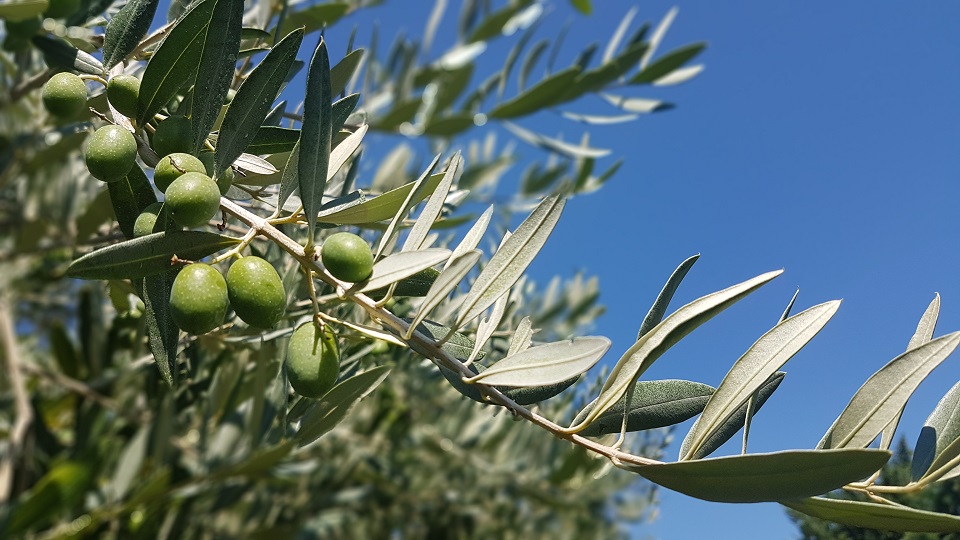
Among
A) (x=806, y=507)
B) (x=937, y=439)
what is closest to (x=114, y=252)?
(x=806, y=507)

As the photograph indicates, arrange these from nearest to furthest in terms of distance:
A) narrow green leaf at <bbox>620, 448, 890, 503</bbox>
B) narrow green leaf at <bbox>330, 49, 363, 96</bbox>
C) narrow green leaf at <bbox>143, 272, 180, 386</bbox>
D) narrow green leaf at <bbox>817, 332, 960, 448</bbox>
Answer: narrow green leaf at <bbox>620, 448, 890, 503</bbox>, narrow green leaf at <bbox>817, 332, 960, 448</bbox>, narrow green leaf at <bbox>143, 272, 180, 386</bbox>, narrow green leaf at <bbox>330, 49, 363, 96</bbox>

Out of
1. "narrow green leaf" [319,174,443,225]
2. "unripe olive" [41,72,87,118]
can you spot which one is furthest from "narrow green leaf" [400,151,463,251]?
"unripe olive" [41,72,87,118]

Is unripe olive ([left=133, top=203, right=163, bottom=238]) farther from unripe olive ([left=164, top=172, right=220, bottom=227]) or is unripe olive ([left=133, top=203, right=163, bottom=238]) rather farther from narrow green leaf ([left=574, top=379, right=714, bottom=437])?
narrow green leaf ([left=574, top=379, right=714, bottom=437])

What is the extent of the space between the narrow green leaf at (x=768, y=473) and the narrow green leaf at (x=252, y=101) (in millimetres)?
566

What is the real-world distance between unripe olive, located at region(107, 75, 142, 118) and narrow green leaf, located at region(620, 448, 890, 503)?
72 centimetres

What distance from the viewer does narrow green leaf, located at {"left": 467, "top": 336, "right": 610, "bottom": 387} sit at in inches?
28.3

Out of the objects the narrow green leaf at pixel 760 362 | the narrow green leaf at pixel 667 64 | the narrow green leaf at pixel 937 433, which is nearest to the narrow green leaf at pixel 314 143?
the narrow green leaf at pixel 760 362

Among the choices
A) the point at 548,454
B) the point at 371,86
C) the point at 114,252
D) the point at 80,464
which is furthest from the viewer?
the point at 548,454

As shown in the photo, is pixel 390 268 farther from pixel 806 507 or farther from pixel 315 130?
pixel 806 507

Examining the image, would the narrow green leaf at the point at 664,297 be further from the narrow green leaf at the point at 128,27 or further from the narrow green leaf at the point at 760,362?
the narrow green leaf at the point at 128,27

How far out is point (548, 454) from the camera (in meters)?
3.77

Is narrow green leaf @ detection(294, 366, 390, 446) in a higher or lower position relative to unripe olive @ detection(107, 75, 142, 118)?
lower

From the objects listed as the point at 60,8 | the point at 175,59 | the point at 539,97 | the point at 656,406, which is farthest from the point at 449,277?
the point at 539,97

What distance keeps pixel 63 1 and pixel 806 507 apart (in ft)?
3.71
